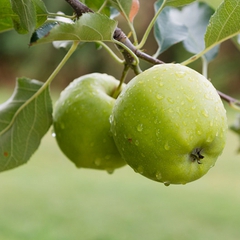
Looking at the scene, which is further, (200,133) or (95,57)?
(95,57)

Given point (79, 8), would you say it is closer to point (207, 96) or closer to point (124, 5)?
point (124, 5)

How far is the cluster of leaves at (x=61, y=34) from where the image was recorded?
0.65m

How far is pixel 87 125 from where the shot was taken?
854 mm

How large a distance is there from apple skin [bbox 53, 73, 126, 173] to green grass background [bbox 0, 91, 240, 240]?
2410mm

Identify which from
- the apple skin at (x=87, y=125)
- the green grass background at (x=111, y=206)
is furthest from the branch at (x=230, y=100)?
the green grass background at (x=111, y=206)

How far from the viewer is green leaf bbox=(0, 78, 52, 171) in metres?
0.90

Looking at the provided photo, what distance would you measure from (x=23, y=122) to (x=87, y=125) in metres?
0.14

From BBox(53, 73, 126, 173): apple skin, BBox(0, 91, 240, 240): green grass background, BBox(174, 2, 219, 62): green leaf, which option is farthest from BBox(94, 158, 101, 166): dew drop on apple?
BBox(0, 91, 240, 240): green grass background

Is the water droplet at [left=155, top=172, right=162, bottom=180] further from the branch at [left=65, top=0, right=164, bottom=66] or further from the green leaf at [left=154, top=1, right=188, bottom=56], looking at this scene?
the green leaf at [left=154, top=1, right=188, bottom=56]

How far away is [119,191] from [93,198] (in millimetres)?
393

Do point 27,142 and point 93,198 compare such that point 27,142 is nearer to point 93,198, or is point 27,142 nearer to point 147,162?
point 147,162

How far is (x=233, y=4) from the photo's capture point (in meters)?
0.76

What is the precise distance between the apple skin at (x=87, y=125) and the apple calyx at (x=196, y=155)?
0.20 metres

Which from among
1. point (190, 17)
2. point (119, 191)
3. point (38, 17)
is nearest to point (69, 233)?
point (119, 191)
